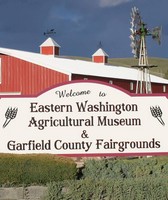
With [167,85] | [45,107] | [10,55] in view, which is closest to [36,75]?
[10,55]

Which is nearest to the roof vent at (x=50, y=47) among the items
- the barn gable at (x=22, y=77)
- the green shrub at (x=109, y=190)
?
the barn gable at (x=22, y=77)

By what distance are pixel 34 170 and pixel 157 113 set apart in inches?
95.6

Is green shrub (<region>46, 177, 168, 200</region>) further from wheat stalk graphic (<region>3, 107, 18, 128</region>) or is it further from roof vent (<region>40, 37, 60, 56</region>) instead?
roof vent (<region>40, 37, 60, 56</region>)

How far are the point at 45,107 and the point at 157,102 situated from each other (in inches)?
73.6

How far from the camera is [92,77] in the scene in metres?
34.5

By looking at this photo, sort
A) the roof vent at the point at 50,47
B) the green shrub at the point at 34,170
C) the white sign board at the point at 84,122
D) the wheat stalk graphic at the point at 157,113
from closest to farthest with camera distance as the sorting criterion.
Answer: the green shrub at the point at 34,170 → the white sign board at the point at 84,122 → the wheat stalk graphic at the point at 157,113 → the roof vent at the point at 50,47

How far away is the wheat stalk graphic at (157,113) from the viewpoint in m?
9.62

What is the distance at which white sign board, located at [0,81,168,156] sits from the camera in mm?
9445

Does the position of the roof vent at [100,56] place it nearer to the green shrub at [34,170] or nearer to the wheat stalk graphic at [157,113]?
→ the wheat stalk graphic at [157,113]

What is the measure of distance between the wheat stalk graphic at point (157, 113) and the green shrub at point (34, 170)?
1864 millimetres

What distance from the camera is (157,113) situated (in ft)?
31.6

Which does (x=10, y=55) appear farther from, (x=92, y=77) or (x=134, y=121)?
(x=134, y=121)

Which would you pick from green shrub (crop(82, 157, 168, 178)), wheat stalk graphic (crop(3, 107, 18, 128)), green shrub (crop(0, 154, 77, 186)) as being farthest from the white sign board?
green shrub (crop(0, 154, 77, 186))

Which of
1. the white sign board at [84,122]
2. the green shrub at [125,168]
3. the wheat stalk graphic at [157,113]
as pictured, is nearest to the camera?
the green shrub at [125,168]
